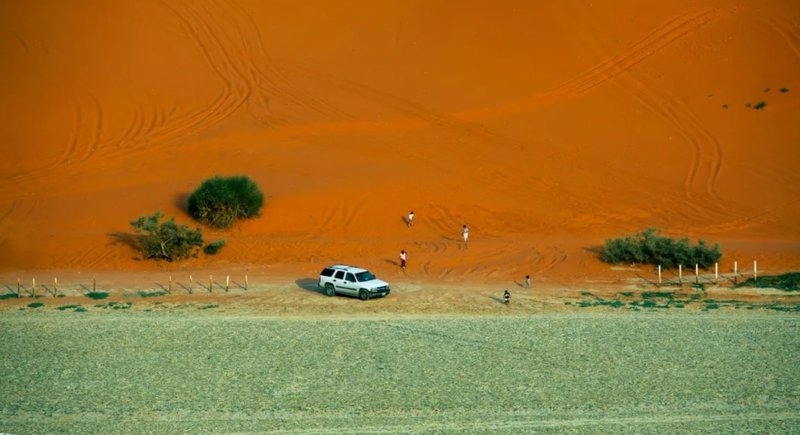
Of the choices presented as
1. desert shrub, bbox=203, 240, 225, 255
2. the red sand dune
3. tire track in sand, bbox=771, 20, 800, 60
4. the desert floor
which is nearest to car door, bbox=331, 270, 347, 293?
the desert floor

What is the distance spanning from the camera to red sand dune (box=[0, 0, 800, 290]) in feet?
112

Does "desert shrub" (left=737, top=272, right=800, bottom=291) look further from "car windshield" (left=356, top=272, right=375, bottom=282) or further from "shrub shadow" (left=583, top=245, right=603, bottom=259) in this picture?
"car windshield" (left=356, top=272, right=375, bottom=282)

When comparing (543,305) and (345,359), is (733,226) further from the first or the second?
(345,359)

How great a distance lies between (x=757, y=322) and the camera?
861 inches

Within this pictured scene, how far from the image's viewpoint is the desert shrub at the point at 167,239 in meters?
31.7

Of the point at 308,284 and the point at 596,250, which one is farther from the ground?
the point at 596,250

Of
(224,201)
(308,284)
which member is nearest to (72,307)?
(308,284)

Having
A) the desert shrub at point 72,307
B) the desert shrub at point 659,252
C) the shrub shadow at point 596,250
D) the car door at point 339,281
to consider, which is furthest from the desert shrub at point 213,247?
the desert shrub at point 659,252

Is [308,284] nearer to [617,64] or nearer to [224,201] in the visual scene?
[224,201]

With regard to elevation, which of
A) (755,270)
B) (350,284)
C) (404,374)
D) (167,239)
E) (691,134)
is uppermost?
(691,134)

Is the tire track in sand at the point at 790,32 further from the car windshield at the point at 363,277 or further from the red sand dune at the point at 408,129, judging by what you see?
the car windshield at the point at 363,277

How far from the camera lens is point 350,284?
26.2 metres

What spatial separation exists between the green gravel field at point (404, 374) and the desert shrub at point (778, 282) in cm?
506

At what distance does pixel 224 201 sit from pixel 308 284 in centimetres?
769
